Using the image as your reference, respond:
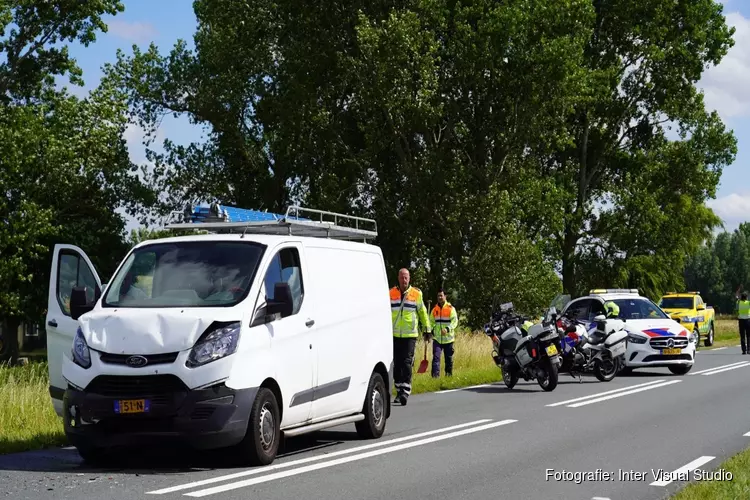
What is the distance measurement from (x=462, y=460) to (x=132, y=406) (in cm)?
319

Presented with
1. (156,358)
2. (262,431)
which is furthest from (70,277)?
(262,431)

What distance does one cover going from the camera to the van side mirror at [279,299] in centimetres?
1024

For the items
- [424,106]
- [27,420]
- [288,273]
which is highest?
[424,106]

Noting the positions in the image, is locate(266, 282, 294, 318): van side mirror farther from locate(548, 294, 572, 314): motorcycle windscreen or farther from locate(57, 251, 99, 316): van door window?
locate(548, 294, 572, 314): motorcycle windscreen

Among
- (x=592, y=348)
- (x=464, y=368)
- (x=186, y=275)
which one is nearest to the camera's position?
(x=186, y=275)

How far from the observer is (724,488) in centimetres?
882

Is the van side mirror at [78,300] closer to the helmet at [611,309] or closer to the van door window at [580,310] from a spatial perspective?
the helmet at [611,309]

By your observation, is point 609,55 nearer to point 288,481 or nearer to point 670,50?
point 670,50

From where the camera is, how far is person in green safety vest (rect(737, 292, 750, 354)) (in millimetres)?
33594

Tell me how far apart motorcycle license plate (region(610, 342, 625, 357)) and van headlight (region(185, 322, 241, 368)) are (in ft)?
45.8

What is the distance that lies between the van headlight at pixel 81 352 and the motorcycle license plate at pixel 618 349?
14307mm

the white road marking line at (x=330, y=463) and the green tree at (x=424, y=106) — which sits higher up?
the green tree at (x=424, y=106)

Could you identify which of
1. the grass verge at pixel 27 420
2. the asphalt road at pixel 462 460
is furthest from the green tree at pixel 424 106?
the grass verge at pixel 27 420

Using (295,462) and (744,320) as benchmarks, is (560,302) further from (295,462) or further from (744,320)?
(295,462)
